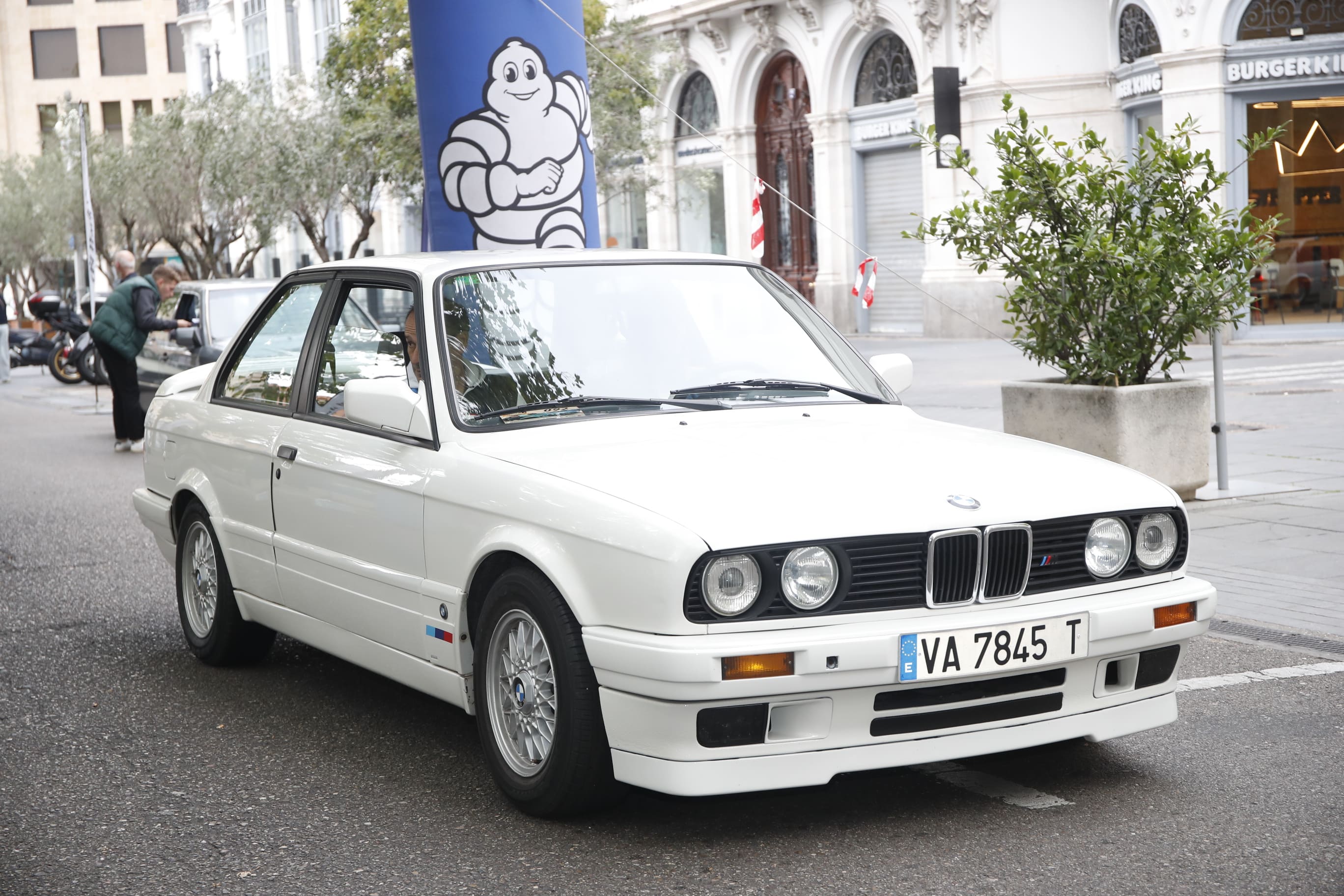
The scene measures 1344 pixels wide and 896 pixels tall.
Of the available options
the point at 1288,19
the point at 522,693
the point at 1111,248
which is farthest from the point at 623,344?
the point at 1288,19

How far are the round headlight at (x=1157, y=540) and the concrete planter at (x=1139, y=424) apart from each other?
4.56 metres

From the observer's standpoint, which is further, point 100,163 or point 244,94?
point 100,163

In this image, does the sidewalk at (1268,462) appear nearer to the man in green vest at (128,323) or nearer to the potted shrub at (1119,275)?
the potted shrub at (1119,275)

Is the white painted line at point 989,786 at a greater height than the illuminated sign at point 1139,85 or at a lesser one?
lesser

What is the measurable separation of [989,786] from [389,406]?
205cm

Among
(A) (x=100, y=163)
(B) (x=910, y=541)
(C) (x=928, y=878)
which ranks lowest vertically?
(C) (x=928, y=878)

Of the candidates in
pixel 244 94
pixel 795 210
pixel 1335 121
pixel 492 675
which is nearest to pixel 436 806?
pixel 492 675

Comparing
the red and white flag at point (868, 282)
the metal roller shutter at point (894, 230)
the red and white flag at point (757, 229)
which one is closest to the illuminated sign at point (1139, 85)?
the metal roller shutter at point (894, 230)

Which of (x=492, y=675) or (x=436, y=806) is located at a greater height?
(x=492, y=675)

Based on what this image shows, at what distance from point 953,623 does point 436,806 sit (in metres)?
1.56

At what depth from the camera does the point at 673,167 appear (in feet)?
116

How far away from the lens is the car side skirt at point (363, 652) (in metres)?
4.72

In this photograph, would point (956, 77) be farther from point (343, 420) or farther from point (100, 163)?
point (100, 163)

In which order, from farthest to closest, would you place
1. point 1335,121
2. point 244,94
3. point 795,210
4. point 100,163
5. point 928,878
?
point 100,163 < point 244,94 < point 795,210 < point 1335,121 < point 928,878
